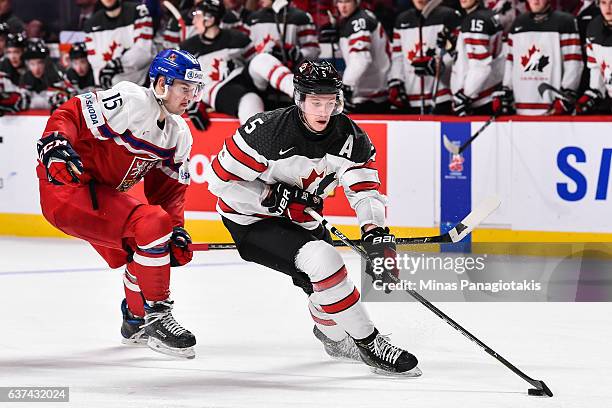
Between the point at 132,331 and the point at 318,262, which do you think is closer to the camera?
the point at 318,262

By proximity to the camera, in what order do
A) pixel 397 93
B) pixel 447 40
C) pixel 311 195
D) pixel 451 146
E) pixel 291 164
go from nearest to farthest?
pixel 291 164 → pixel 311 195 → pixel 451 146 → pixel 447 40 → pixel 397 93

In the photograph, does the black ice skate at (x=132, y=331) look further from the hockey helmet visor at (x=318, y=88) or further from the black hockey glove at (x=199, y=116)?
the black hockey glove at (x=199, y=116)

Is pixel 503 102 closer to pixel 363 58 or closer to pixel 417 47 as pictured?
pixel 417 47

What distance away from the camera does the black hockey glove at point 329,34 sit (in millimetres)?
8398

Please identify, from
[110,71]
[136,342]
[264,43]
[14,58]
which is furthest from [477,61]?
[14,58]

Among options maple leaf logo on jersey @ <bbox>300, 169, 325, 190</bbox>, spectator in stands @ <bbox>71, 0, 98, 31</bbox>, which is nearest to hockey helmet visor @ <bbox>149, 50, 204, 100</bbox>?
maple leaf logo on jersey @ <bbox>300, 169, 325, 190</bbox>

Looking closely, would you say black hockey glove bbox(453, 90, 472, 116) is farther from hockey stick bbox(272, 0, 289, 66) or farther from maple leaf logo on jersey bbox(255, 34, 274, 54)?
maple leaf logo on jersey bbox(255, 34, 274, 54)

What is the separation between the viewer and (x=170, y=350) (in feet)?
16.0

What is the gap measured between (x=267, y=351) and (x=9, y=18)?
5762 mm

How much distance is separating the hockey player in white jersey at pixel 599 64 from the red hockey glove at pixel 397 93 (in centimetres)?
121

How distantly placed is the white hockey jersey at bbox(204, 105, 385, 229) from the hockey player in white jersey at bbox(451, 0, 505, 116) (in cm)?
330

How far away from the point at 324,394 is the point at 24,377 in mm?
1103

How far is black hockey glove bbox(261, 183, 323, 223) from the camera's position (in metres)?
4.61

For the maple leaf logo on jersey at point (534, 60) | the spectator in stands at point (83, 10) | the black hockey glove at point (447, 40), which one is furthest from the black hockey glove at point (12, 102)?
the maple leaf logo on jersey at point (534, 60)
